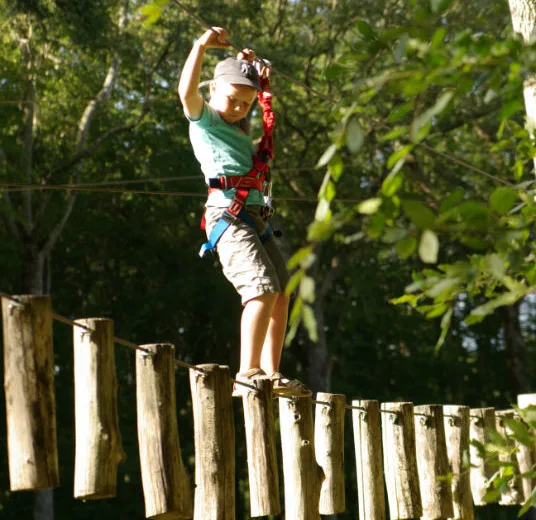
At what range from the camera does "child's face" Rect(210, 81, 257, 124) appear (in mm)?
4418

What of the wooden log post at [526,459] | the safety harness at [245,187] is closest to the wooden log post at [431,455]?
the wooden log post at [526,459]

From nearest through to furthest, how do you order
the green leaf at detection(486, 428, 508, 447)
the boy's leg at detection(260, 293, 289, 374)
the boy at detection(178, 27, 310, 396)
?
the green leaf at detection(486, 428, 508, 447) < the boy at detection(178, 27, 310, 396) < the boy's leg at detection(260, 293, 289, 374)

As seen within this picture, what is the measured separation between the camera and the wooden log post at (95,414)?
127 inches

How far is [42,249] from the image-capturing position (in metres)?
17.0

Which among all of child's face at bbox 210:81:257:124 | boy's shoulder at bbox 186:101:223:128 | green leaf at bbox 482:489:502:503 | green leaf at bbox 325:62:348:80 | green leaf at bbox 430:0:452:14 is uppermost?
child's face at bbox 210:81:257:124

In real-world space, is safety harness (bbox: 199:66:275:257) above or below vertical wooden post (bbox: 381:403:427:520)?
above

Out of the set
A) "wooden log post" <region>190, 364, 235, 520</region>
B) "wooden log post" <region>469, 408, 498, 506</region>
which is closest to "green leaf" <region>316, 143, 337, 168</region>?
"wooden log post" <region>190, 364, 235, 520</region>

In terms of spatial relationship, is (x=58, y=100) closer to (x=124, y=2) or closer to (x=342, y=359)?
(x=124, y=2)

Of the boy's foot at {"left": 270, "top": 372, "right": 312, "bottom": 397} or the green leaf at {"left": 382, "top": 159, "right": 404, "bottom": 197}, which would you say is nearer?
the green leaf at {"left": 382, "top": 159, "right": 404, "bottom": 197}

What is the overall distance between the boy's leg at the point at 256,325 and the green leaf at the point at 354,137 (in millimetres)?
1859

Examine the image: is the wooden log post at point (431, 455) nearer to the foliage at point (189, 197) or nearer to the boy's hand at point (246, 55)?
the boy's hand at point (246, 55)

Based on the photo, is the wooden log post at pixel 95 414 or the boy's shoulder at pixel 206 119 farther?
the boy's shoulder at pixel 206 119

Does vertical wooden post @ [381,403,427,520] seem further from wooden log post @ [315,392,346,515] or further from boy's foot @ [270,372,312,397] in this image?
boy's foot @ [270,372,312,397]

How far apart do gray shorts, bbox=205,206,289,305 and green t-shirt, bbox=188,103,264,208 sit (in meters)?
0.05
